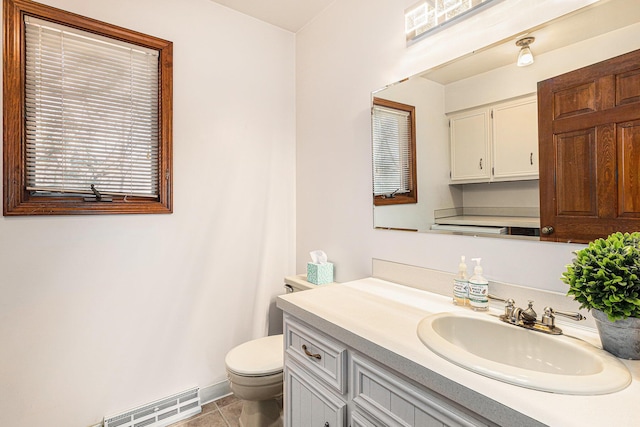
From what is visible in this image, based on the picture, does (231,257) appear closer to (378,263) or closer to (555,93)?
(378,263)

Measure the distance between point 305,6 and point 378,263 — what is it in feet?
5.63

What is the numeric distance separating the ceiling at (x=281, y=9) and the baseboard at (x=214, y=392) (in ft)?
8.05

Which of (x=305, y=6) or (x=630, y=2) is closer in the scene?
(x=630, y=2)

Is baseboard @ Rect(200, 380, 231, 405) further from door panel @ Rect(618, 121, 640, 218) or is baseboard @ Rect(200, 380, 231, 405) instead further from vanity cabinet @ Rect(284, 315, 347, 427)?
door panel @ Rect(618, 121, 640, 218)

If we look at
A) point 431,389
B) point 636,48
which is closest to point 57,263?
point 431,389

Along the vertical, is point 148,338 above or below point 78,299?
below

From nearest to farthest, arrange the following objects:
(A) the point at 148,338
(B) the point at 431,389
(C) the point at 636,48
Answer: (B) the point at 431,389
(C) the point at 636,48
(A) the point at 148,338

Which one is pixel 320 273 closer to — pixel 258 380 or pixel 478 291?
pixel 258 380

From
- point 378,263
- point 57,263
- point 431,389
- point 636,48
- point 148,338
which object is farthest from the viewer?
point 148,338

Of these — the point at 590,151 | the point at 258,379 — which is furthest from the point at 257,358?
the point at 590,151

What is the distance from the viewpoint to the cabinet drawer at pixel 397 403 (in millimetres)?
733

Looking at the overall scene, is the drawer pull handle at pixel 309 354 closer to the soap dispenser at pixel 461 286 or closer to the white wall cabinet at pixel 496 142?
the soap dispenser at pixel 461 286

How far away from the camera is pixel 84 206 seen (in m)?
1.63

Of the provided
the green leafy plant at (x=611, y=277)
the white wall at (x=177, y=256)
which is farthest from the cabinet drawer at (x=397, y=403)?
the white wall at (x=177, y=256)
